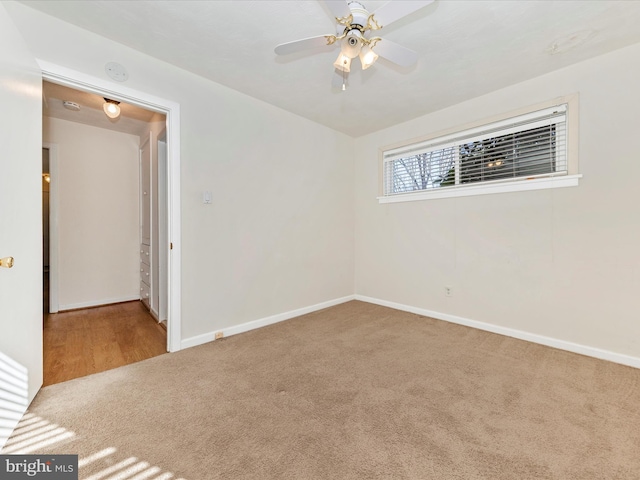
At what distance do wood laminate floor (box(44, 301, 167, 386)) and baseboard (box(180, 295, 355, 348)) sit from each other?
264 mm

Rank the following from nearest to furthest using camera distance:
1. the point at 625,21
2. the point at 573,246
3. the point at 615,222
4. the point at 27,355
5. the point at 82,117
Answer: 1. the point at 27,355
2. the point at 625,21
3. the point at 615,222
4. the point at 573,246
5. the point at 82,117

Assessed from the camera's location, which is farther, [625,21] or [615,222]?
[615,222]

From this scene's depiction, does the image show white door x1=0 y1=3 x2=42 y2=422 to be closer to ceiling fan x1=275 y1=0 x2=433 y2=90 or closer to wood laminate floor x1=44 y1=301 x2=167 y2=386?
wood laminate floor x1=44 y1=301 x2=167 y2=386

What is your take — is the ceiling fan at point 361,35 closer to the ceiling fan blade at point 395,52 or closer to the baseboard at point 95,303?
the ceiling fan blade at point 395,52

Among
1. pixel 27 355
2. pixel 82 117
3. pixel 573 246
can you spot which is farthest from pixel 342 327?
pixel 82 117

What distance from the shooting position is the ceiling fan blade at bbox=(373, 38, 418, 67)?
172cm

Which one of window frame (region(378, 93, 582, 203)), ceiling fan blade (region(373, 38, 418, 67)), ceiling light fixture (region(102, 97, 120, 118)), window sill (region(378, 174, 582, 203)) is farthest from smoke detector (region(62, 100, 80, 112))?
window sill (region(378, 174, 582, 203))

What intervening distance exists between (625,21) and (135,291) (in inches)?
242

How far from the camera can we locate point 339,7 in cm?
147

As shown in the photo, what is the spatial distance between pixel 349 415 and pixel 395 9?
2.29 meters

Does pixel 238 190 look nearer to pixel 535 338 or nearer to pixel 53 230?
pixel 53 230

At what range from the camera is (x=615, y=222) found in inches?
90.5

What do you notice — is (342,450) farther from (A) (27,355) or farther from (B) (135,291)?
(B) (135,291)

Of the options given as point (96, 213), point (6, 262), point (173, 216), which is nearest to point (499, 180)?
point (173, 216)
